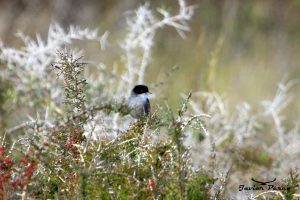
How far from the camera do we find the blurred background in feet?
46.6

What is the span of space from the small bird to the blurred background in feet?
19.1

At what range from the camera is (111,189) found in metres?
4.74

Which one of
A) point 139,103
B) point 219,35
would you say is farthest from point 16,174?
point 219,35

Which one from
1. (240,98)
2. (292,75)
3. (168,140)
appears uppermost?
(292,75)

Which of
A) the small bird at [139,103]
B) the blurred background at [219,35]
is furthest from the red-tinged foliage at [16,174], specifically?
the blurred background at [219,35]

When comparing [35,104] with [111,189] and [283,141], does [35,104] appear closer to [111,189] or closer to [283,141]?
[283,141]

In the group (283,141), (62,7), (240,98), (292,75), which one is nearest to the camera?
(283,141)

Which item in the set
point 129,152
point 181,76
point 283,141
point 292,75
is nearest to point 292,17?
point 292,75

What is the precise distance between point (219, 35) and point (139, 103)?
7.97 m

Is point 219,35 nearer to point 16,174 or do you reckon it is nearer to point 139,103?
point 139,103

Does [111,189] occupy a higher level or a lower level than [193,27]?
lower

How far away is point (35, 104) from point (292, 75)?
6.73 meters

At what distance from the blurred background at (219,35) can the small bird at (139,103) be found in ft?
19.1

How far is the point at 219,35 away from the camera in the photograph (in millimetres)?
14938
